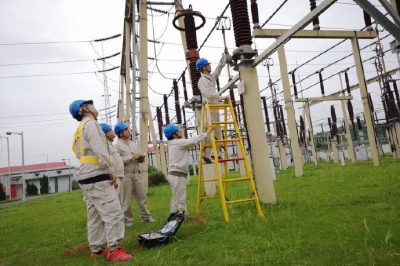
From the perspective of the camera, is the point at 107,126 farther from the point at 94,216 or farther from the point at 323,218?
the point at 323,218

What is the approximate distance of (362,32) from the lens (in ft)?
41.2

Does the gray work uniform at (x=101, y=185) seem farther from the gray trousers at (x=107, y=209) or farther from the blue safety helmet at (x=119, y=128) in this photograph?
the blue safety helmet at (x=119, y=128)

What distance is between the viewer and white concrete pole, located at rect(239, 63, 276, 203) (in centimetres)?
604

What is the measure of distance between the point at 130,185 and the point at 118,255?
2.97 meters

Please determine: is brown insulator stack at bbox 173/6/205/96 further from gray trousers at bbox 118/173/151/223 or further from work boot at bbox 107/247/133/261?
work boot at bbox 107/247/133/261

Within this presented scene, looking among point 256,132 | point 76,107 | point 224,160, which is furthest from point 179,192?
point 76,107

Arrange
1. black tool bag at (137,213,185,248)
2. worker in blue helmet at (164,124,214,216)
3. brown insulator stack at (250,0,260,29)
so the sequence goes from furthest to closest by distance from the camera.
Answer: brown insulator stack at (250,0,260,29) < worker in blue helmet at (164,124,214,216) < black tool bag at (137,213,185,248)

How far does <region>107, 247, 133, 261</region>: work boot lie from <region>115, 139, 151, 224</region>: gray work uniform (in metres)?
2.56

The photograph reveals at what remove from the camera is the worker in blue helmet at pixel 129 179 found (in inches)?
265

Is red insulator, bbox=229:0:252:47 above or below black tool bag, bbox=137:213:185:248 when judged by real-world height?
above

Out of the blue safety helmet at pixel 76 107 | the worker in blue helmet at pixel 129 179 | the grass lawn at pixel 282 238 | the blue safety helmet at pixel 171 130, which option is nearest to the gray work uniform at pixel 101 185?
the blue safety helmet at pixel 76 107

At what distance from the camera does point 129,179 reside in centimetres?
691

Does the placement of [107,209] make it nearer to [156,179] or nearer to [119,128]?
[119,128]

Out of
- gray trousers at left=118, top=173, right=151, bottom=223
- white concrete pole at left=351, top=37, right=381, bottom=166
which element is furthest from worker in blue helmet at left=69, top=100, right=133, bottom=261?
white concrete pole at left=351, top=37, right=381, bottom=166
